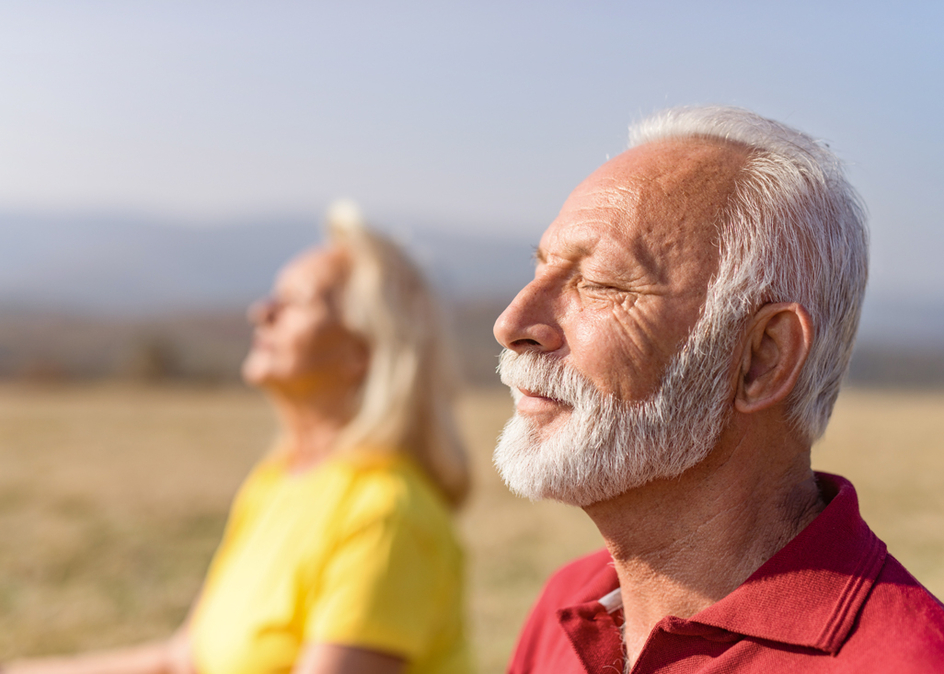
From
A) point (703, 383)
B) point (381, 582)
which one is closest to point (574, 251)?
point (703, 383)

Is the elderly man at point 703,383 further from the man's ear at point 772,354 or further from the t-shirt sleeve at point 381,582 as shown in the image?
the t-shirt sleeve at point 381,582

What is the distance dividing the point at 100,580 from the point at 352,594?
5554 millimetres

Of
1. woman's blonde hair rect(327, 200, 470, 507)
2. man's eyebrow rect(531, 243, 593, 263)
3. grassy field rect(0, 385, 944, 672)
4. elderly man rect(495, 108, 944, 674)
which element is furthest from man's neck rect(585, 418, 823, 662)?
grassy field rect(0, 385, 944, 672)

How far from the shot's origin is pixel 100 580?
7.14m

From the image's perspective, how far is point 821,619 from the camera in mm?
1279

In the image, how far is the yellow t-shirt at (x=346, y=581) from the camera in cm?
261

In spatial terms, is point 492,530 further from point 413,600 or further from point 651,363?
point 651,363

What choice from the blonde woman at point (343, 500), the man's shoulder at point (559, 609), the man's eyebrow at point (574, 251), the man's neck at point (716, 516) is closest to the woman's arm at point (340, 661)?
the blonde woman at point (343, 500)

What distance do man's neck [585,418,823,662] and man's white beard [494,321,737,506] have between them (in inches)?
1.5

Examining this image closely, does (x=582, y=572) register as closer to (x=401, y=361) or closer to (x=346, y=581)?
(x=346, y=581)

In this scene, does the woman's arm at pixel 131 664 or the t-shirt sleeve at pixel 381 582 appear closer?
the t-shirt sleeve at pixel 381 582

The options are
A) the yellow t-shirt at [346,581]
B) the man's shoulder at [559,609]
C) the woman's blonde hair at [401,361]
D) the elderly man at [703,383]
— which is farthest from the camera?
the woman's blonde hair at [401,361]

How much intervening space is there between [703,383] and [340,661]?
5.36 feet

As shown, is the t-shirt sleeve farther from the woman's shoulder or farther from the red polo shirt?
the red polo shirt
